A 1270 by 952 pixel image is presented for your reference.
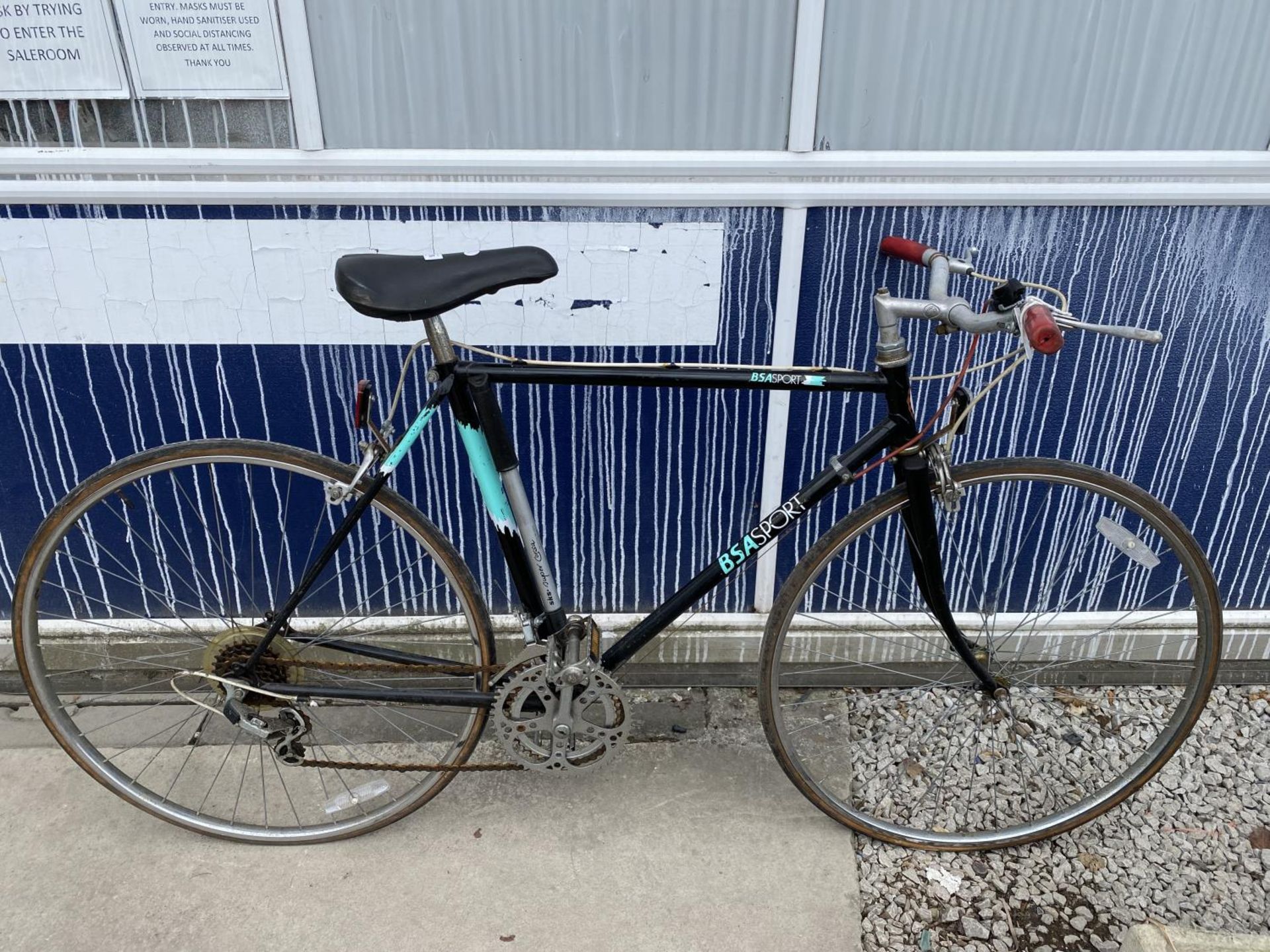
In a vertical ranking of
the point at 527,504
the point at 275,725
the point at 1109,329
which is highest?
the point at 1109,329

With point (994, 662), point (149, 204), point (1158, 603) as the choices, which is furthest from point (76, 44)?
point (1158, 603)

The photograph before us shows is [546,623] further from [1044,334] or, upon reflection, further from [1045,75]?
[1045,75]

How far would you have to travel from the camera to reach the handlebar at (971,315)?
180cm

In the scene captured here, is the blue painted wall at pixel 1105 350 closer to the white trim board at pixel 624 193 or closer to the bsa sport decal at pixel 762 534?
the white trim board at pixel 624 193

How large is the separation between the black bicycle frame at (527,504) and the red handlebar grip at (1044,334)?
334 mm

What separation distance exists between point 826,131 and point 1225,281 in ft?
3.93

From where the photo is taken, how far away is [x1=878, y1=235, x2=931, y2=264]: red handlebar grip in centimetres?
223

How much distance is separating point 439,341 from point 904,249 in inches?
44.5

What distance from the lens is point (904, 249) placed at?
2.27m

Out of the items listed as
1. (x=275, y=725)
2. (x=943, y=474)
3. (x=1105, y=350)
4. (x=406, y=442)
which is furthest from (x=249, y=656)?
(x=1105, y=350)

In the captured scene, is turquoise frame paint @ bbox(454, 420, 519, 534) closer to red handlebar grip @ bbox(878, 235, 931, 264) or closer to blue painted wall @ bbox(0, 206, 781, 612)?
blue painted wall @ bbox(0, 206, 781, 612)

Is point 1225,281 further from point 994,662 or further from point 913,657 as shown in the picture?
point 913,657

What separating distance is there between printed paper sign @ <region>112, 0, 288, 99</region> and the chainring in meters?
1.61

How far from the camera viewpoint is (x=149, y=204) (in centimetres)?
244
